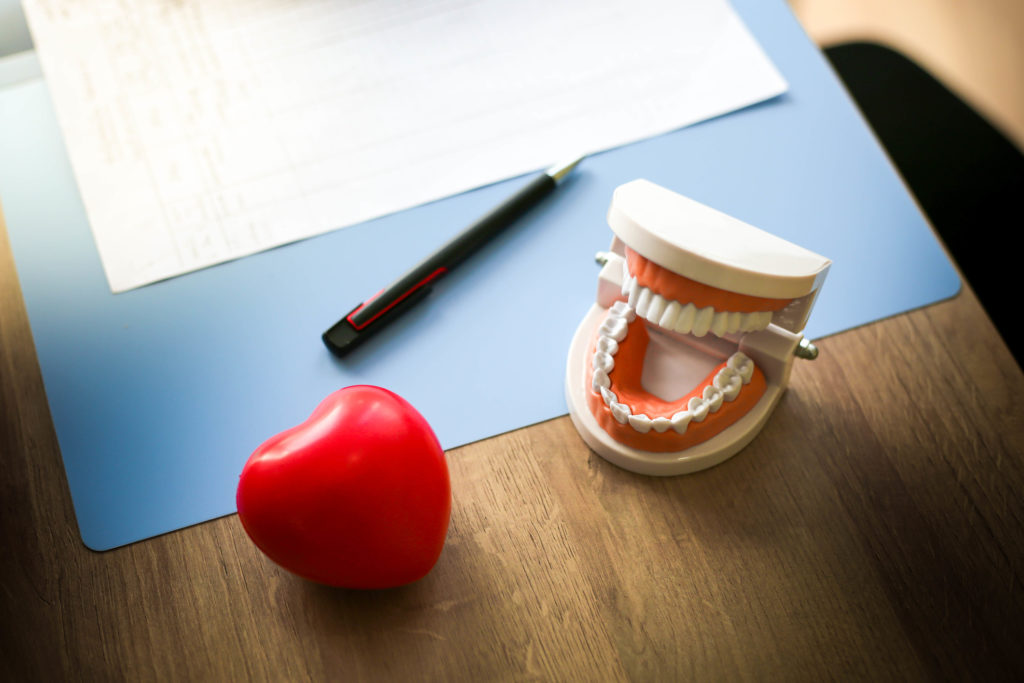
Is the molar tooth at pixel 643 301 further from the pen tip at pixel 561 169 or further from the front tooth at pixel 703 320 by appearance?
the pen tip at pixel 561 169

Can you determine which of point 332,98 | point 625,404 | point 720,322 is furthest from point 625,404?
point 332,98

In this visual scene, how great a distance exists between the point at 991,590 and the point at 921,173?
45 cm

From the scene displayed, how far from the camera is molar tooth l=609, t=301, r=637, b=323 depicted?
597mm

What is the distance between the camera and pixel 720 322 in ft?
1.69

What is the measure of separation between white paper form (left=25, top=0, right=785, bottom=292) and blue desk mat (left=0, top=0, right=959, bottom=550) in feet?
0.08

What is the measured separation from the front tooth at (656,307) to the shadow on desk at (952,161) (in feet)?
1.40

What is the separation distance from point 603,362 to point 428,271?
0.17 m

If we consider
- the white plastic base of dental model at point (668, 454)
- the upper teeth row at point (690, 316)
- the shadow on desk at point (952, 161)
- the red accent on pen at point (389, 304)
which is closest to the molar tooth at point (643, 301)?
the upper teeth row at point (690, 316)

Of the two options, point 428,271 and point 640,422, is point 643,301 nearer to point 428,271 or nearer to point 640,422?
point 640,422

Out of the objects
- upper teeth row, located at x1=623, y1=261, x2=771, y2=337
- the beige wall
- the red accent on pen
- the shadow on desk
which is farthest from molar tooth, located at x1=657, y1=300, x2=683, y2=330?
the beige wall

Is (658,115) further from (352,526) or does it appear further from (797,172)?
(352,526)

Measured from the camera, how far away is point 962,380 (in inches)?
24.6

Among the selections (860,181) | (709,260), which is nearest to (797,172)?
(860,181)

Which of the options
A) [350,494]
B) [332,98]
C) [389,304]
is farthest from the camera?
[332,98]
